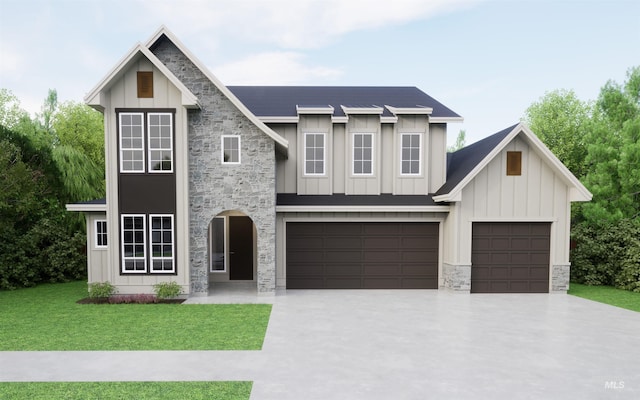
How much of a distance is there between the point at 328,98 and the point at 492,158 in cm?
722

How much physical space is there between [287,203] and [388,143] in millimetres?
4744

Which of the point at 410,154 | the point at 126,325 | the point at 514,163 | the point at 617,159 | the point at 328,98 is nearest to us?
the point at 126,325

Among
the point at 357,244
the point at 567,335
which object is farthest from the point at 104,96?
the point at 567,335

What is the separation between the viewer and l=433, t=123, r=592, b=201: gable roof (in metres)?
12.8

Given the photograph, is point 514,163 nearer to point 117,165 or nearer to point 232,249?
point 232,249

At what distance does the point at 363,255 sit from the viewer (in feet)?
46.4

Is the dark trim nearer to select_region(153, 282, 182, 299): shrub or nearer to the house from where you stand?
the house

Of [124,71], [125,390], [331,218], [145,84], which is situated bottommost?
[125,390]

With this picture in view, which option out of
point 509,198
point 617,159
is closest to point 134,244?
point 509,198

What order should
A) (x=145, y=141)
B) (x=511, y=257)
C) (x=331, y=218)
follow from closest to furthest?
(x=145, y=141), (x=511, y=257), (x=331, y=218)

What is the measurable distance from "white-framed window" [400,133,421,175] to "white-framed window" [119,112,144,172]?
9605 mm

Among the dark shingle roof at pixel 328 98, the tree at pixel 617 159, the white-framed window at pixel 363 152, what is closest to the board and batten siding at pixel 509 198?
the dark shingle roof at pixel 328 98

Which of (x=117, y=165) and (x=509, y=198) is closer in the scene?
(x=117, y=165)

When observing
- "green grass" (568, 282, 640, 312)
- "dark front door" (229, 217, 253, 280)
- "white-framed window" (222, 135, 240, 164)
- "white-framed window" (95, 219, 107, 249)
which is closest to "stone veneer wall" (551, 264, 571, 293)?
"green grass" (568, 282, 640, 312)
